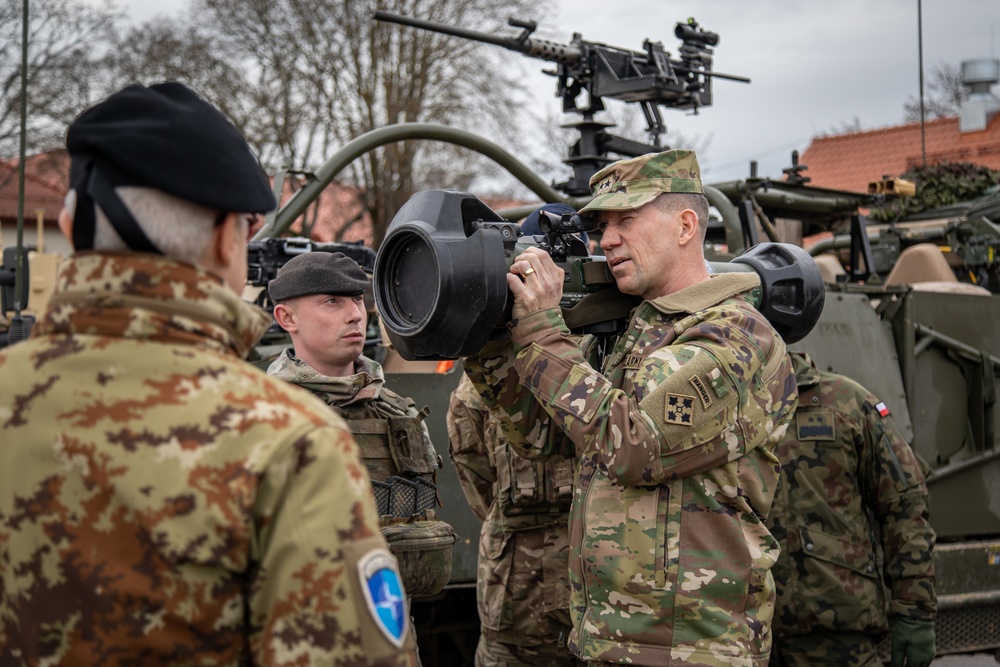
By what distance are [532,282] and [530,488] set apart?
148 centimetres

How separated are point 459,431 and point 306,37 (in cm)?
1644

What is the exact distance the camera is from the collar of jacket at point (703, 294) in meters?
2.96

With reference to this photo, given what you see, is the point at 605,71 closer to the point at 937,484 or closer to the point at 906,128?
the point at 937,484

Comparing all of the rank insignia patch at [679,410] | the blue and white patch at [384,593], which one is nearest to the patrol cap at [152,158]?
the blue and white patch at [384,593]

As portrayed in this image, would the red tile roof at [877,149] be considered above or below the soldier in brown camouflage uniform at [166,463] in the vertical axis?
above

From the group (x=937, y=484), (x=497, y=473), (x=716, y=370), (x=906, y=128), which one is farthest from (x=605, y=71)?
(x=906, y=128)

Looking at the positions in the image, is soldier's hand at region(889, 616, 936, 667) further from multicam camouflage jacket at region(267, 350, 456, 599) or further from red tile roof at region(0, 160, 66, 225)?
red tile roof at region(0, 160, 66, 225)

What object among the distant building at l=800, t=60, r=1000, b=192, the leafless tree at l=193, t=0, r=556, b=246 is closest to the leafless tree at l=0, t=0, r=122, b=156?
the leafless tree at l=193, t=0, r=556, b=246

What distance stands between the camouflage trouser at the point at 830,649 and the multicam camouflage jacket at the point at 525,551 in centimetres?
96

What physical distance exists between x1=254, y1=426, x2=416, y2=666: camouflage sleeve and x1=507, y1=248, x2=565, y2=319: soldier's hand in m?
1.28

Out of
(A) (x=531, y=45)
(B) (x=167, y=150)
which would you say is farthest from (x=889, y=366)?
(B) (x=167, y=150)

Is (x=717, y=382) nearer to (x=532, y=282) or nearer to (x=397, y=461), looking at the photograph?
(x=532, y=282)

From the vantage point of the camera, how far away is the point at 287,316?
3508mm

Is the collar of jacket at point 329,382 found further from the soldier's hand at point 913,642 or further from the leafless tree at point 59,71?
the leafless tree at point 59,71
